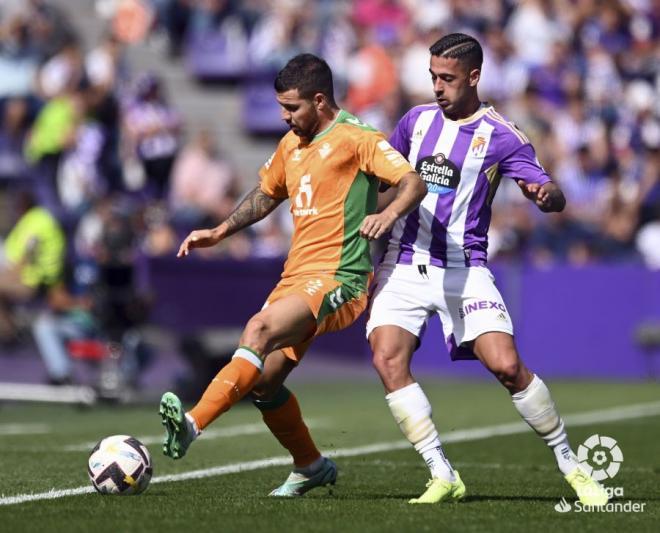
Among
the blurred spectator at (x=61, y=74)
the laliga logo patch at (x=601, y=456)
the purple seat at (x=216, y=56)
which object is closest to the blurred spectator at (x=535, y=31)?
the purple seat at (x=216, y=56)

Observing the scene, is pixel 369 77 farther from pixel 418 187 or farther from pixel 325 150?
pixel 418 187

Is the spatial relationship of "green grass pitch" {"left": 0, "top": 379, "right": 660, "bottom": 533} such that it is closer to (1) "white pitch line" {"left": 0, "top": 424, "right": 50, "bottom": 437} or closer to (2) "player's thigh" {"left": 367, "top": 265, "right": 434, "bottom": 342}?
(1) "white pitch line" {"left": 0, "top": 424, "right": 50, "bottom": 437}

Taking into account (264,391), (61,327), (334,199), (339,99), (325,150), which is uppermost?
(325,150)

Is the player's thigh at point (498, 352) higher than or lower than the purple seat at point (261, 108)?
higher

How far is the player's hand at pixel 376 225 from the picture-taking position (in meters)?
6.61

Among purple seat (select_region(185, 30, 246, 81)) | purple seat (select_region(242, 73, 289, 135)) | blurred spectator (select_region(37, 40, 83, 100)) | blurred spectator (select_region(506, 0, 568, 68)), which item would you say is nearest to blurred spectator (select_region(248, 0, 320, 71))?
purple seat (select_region(242, 73, 289, 135))

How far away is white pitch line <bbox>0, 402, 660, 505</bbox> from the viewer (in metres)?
7.35

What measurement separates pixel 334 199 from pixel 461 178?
622 millimetres

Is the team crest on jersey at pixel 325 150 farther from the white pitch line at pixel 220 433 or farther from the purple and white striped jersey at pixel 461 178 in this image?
the white pitch line at pixel 220 433

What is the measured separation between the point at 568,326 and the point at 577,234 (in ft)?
4.08

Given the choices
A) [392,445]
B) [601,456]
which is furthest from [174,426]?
[392,445]

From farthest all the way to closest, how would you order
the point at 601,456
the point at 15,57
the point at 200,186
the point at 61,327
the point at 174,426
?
the point at 15,57, the point at 200,186, the point at 61,327, the point at 601,456, the point at 174,426

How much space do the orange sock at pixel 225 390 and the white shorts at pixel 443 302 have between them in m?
0.76

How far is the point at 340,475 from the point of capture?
859cm
